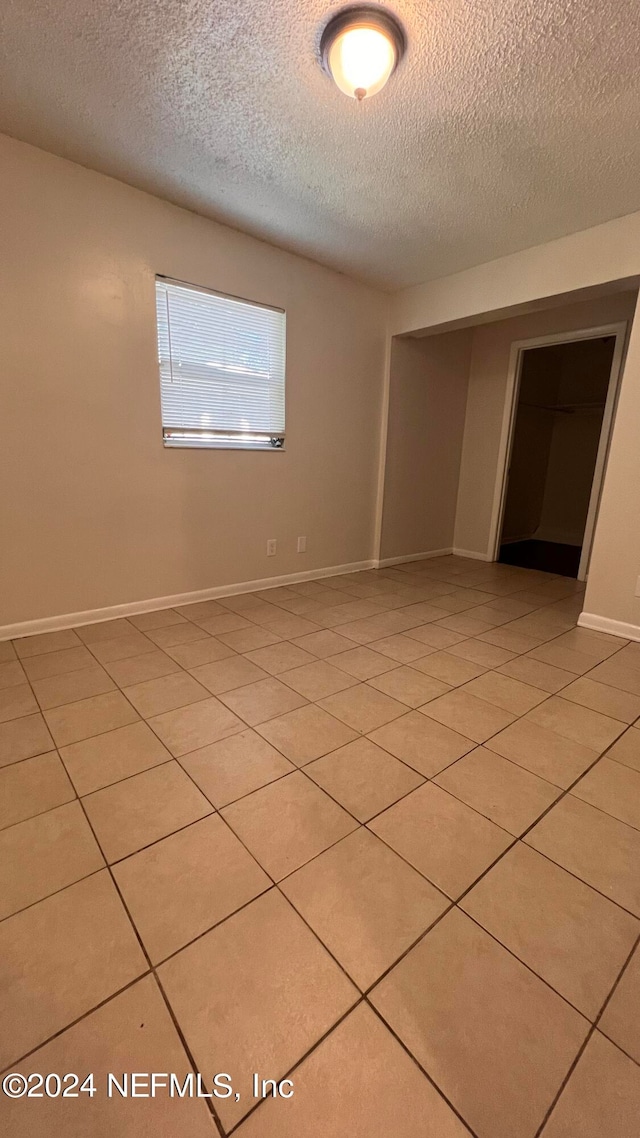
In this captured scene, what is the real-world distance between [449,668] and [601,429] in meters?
3.37

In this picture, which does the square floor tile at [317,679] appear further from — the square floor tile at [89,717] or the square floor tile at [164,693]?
the square floor tile at [89,717]

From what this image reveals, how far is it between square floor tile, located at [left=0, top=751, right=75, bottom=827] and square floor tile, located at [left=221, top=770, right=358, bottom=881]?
1.79 feet

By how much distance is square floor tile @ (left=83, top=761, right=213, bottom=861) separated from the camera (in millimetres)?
1282

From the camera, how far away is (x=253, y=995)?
921mm

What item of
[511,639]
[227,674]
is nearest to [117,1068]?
[227,674]

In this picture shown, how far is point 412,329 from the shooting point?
3.79 metres

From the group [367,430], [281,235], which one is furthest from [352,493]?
[281,235]

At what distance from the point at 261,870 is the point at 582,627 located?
103 inches

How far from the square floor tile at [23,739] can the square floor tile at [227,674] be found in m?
0.66

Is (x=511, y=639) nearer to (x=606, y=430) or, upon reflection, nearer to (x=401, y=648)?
(x=401, y=648)

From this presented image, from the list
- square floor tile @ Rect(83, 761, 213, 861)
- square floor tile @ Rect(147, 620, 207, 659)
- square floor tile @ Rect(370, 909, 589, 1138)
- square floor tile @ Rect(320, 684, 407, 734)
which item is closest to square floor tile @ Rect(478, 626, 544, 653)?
square floor tile @ Rect(320, 684, 407, 734)

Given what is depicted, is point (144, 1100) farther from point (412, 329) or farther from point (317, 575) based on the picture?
point (412, 329)

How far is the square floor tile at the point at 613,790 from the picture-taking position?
143 centimetres

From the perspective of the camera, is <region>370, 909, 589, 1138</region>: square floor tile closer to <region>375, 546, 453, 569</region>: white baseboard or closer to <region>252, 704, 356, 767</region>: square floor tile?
<region>252, 704, 356, 767</region>: square floor tile
